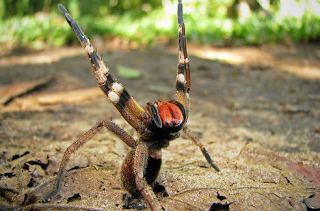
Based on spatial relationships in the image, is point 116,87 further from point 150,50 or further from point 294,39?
point 294,39

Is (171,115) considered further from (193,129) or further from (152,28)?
(152,28)

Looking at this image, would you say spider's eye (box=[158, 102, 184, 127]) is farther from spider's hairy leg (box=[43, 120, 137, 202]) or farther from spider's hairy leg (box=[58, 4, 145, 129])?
spider's hairy leg (box=[43, 120, 137, 202])

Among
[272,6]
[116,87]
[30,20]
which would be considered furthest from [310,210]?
[272,6]

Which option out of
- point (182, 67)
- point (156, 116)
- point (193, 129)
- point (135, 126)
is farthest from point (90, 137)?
point (193, 129)

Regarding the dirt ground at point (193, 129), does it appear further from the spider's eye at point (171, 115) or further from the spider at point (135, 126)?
the spider's eye at point (171, 115)

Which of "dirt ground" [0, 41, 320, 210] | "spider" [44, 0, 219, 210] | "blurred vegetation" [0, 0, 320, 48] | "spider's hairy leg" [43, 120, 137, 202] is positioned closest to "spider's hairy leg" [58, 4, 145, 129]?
"spider" [44, 0, 219, 210]

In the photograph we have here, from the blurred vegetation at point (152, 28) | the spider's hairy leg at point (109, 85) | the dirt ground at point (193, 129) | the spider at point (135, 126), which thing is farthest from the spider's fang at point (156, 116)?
the blurred vegetation at point (152, 28)
